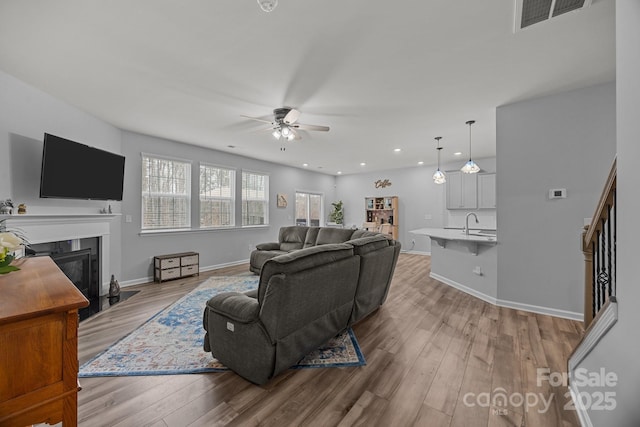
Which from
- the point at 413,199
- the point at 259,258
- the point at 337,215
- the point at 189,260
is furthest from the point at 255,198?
the point at 413,199

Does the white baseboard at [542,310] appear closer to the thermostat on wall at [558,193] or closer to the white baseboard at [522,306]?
the white baseboard at [522,306]

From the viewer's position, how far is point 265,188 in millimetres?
7180

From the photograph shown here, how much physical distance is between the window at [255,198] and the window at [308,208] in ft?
4.74

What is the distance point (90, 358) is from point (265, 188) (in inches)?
209

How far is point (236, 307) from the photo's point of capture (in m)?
2.00

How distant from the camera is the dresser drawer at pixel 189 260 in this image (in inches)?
194

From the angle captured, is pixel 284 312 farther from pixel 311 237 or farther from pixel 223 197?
pixel 223 197

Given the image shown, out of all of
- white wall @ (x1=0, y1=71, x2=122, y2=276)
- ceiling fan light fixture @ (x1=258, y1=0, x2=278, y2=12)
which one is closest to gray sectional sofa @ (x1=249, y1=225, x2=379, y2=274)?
white wall @ (x1=0, y1=71, x2=122, y2=276)

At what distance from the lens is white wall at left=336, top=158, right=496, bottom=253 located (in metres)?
7.48

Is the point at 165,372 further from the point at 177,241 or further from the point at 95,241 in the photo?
the point at 177,241

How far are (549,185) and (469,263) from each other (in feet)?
4.97

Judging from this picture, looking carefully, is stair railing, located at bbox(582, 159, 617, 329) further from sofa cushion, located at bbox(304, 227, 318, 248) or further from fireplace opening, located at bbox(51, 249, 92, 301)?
fireplace opening, located at bbox(51, 249, 92, 301)

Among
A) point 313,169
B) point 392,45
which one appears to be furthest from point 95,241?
point 313,169

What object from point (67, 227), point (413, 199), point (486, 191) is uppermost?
point (486, 191)
